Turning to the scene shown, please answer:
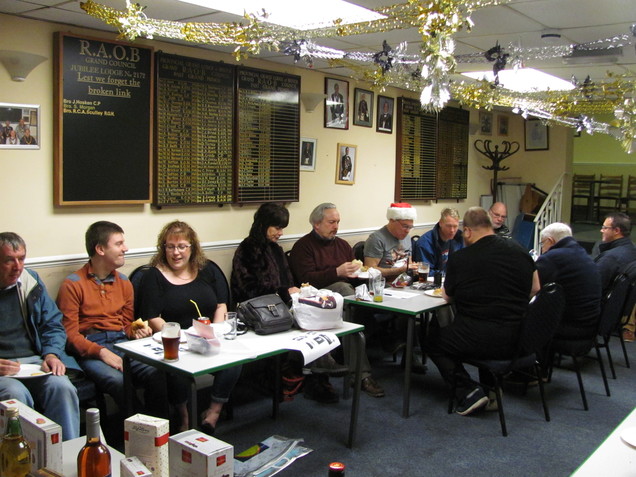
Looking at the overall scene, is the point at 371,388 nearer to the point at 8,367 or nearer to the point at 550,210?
the point at 8,367

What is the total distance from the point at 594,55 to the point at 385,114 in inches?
94.8

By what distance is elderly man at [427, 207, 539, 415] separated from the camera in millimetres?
3713

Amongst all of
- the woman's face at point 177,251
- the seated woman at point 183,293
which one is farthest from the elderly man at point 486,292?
the woman's face at point 177,251

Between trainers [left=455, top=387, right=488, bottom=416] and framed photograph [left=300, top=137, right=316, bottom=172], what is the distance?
2.35 meters

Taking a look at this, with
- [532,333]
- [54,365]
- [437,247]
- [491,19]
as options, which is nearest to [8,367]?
[54,365]

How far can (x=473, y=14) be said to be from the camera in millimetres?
3564

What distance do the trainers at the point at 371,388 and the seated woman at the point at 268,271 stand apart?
0.90ft

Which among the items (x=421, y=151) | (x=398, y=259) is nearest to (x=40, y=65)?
(x=398, y=259)

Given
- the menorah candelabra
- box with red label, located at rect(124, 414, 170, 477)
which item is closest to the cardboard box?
box with red label, located at rect(124, 414, 170, 477)

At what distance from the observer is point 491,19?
12.0ft

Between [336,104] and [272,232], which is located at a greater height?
[336,104]

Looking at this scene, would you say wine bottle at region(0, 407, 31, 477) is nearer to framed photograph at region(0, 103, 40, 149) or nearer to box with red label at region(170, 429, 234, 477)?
box with red label at region(170, 429, 234, 477)

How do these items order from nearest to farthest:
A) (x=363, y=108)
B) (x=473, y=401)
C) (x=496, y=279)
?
1. (x=496, y=279)
2. (x=473, y=401)
3. (x=363, y=108)

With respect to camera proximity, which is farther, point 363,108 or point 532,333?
point 363,108
